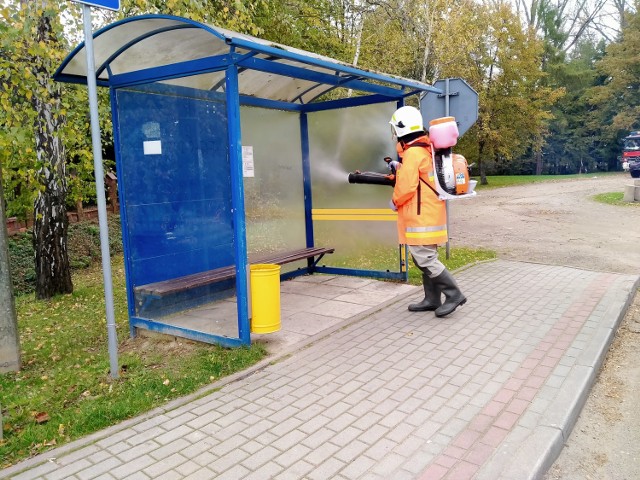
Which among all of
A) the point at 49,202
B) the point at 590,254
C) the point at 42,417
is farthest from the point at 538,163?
the point at 42,417

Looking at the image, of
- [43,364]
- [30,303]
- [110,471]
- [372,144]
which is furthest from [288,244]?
[110,471]

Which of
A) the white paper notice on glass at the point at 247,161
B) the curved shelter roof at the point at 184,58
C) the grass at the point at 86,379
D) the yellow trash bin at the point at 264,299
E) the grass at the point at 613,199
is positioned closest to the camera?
the grass at the point at 86,379

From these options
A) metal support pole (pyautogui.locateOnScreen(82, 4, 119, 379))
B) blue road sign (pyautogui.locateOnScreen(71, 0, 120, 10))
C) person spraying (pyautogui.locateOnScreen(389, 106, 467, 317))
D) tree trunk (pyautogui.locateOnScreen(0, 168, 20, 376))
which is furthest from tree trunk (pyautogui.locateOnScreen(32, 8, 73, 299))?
person spraying (pyautogui.locateOnScreen(389, 106, 467, 317))

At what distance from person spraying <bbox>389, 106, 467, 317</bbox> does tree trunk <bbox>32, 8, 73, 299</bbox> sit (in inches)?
180

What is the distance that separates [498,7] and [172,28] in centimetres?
2855

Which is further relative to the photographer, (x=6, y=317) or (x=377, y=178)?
(x=377, y=178)

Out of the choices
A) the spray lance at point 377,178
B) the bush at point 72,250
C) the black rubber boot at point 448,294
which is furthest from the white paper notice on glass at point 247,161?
the bush at point 72,250

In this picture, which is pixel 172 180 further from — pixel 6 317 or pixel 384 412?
pixel 384 412

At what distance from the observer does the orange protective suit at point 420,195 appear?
5230 mm

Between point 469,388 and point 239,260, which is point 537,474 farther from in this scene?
point 239,260

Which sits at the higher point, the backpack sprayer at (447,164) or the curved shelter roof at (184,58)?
the curved shelter roof at (184,58)

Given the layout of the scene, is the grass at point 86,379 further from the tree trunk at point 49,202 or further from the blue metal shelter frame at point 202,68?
the tree trunk at point 49,202

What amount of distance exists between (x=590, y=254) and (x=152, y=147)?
7701mm

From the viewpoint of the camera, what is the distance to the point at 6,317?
4445mm
